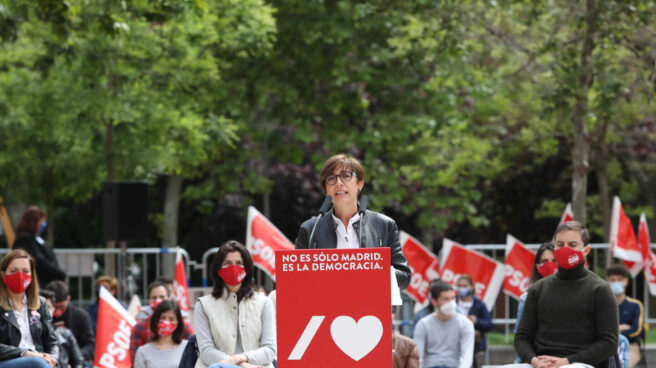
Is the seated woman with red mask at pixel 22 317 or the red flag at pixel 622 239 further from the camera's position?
the red flag at pixel 622 239

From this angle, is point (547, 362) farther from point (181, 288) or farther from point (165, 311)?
point (181, 288)

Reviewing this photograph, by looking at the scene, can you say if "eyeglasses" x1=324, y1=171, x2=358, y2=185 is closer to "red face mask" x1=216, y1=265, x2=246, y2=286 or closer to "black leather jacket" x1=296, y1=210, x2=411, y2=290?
"black leather jacket" x1=296, y1=210, x2=411, y2=290

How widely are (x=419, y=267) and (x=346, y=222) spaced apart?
9.05 meters

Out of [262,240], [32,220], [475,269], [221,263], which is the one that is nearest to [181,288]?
[262,240]

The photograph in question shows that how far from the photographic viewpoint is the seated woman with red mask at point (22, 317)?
30.0ft

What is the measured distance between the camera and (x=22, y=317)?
9.32 m

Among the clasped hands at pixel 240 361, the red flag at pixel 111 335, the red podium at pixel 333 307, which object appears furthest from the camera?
the red flag at pixel 111 335

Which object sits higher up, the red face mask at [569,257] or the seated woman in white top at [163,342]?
the red face mask at [569,257]

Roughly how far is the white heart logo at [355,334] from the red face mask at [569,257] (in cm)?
168

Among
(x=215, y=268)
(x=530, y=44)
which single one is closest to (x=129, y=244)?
(x=530, y=44)

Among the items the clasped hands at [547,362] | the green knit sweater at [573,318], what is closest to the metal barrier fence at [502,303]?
the green knit sweater at [573,318]

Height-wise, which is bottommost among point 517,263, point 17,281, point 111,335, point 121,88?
point 111,335

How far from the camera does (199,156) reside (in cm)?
2036

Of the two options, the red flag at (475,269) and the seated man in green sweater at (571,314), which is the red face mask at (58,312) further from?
the seated man in green sweater at (571,314)
